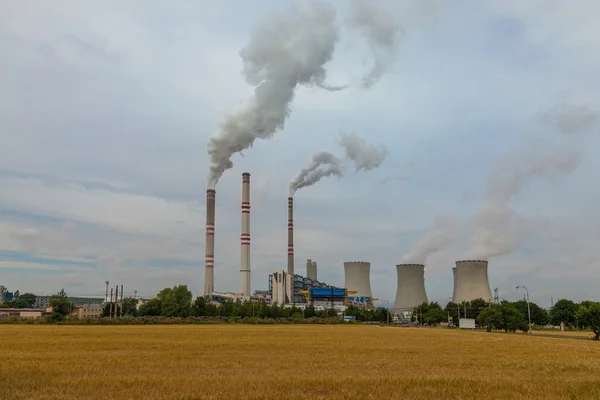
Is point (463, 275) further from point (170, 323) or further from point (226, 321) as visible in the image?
point (170, 323)

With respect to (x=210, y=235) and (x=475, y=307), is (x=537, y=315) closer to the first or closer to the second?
(x=475, y=307)

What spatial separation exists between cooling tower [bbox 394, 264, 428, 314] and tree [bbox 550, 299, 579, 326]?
28299 mm

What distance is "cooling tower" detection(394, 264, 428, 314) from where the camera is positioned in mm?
115750

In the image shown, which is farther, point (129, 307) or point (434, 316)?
point (129, 307)

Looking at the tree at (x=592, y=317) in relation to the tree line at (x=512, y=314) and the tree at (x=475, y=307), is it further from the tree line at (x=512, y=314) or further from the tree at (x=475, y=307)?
the tree at (x=475, y=307)

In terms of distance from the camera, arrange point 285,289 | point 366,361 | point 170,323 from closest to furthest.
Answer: point 366,361, point 170,323, point 285,289

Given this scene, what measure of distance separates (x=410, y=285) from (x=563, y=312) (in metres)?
32.3

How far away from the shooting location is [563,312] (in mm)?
112500

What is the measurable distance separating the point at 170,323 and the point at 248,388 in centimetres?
7835

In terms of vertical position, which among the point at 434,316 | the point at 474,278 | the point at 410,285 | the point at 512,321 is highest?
the point at 474,278

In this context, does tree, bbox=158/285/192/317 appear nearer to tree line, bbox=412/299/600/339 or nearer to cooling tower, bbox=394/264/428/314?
cooling tower, bbox=394/264/428/314

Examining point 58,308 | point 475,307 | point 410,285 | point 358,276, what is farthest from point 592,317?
point 358,276

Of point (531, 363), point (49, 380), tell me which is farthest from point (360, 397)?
point (531, 363)

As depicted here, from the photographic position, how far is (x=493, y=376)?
1814cm
